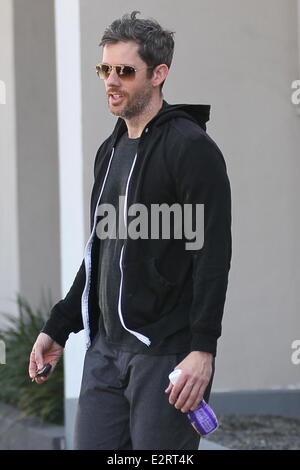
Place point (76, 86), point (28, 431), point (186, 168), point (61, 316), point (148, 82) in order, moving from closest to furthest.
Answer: point (186, 168), point (148, 82), point (61, 316), point (76, 86), point (28, 431)

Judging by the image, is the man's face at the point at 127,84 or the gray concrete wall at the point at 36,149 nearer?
the man's face at the point at 127,84

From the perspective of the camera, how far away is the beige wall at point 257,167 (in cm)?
704

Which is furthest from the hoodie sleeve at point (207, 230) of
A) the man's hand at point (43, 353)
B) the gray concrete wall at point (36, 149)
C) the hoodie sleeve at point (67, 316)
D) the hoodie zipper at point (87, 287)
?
the gray concrete wall at point (36, 149)

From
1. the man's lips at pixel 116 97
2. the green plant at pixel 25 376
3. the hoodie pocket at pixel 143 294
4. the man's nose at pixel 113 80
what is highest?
the man's nose at pixel 113 80

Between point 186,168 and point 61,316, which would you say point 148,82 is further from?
point 61,316

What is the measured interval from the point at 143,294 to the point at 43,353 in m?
0.55

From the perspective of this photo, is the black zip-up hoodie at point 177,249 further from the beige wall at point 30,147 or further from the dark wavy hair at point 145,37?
the beige wall at point 30,147

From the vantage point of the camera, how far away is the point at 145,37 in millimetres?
3480

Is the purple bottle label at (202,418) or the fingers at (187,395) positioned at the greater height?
the fingers at (187,395)

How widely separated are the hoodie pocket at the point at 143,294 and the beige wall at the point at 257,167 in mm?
3700

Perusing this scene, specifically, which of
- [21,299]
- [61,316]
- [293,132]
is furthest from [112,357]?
[21,299]

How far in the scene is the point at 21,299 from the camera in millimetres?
8797

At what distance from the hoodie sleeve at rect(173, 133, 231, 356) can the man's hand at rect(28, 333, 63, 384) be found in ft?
2.21

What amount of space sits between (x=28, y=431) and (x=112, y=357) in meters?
4.03
